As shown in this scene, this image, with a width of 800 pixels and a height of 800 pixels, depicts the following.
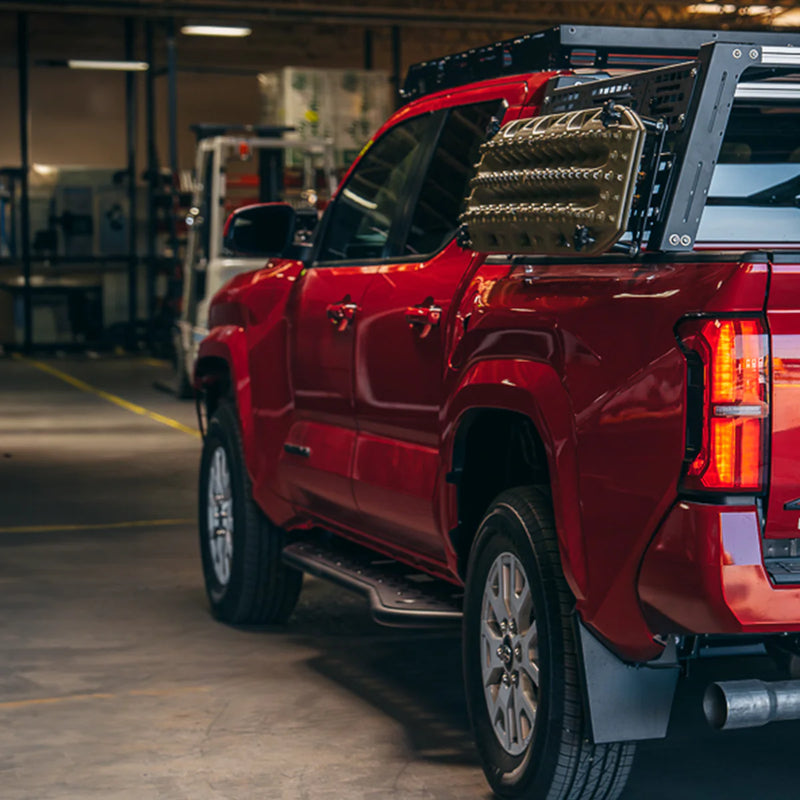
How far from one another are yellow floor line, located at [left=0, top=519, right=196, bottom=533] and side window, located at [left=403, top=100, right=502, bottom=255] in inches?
176

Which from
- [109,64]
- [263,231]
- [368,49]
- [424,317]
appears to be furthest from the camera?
[368,49]

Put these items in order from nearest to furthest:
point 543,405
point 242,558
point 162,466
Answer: point 543,405 < point 242,558 < point 162,466

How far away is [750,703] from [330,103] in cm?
1687

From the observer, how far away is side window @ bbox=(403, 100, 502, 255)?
536 centimetres

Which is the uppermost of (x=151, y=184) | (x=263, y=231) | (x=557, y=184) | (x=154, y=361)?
(x=151, y=184)

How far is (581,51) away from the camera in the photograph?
5.15 m

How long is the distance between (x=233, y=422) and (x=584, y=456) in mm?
3050

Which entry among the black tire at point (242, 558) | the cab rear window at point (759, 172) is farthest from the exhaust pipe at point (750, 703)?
the black tire at point (242, 558)

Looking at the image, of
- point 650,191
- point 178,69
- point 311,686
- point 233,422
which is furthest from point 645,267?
point 178,69

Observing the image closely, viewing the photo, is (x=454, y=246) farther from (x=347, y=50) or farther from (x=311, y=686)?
(x=347, y=50)

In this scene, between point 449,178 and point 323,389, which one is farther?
point 323,389

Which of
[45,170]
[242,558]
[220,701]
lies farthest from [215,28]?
[220,701]

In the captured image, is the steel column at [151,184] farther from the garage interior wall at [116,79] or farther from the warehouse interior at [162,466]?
the garage interior wall at [116,79]

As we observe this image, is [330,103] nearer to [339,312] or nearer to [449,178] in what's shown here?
[339,312]
